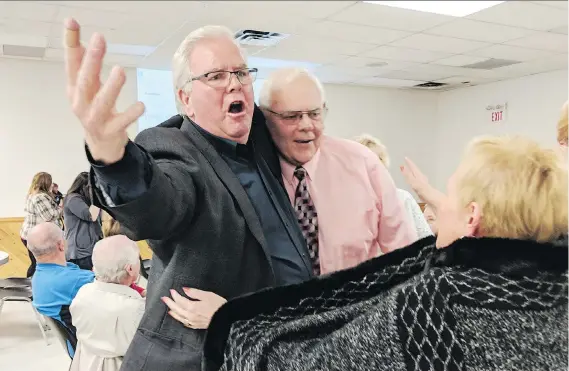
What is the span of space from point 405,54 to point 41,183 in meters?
3.33

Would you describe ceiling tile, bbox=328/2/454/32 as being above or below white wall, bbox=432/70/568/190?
above

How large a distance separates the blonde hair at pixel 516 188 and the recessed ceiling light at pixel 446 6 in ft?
0.65

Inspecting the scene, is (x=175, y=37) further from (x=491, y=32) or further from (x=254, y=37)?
(x=491, y=32)

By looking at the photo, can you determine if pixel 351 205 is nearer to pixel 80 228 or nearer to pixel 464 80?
pixel 464 80

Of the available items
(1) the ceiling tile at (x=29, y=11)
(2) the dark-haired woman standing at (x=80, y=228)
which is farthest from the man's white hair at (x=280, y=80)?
(2) the dark-haired woman standing at (x=80, y=228)

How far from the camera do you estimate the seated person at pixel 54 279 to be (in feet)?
6.53

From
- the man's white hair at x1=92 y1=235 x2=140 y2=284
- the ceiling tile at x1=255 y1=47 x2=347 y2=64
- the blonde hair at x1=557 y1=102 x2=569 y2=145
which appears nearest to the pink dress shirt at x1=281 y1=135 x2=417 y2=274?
the ceiling tile at x1=255 y1=47 x2=347 y2=64

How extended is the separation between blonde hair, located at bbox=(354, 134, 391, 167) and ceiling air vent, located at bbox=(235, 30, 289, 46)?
0.22 metres

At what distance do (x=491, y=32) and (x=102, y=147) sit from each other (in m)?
0.40

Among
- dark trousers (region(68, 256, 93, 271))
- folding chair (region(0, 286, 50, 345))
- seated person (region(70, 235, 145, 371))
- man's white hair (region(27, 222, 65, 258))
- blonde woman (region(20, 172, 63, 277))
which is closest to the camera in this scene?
seated person (region(70, 235, 145, 371))

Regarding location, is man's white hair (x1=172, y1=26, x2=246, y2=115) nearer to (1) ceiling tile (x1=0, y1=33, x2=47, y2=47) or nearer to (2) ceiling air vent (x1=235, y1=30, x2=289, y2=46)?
(2) ceiling air vent (x1=235, y1=30, x2=289, y2=46)

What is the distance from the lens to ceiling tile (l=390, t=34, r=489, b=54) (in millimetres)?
533

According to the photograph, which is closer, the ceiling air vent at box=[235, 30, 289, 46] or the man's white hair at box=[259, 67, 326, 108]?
the ceiling air vent at box=[235, 30, 289, 46]

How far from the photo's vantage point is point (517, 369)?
58cm
